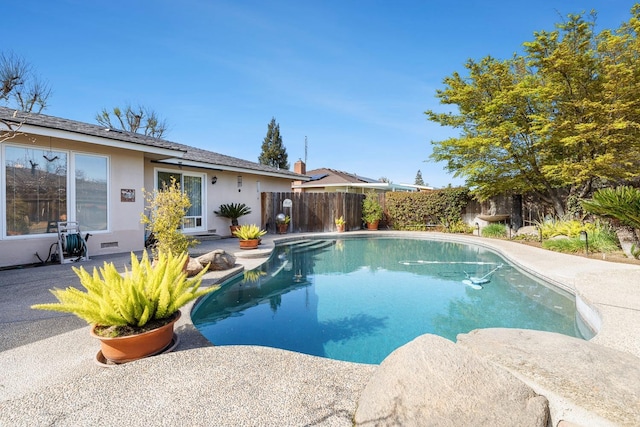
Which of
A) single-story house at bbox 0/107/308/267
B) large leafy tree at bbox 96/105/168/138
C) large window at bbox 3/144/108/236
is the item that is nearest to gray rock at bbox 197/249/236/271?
single-story house at bbox 0/107/308/267

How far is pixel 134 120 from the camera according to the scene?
27.6 metres

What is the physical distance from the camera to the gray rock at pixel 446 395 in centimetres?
172

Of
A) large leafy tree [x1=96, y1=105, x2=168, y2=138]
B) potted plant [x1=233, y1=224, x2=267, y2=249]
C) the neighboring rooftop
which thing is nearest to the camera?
potted plant [x1=233, y1=224, x2=267, y2=249]

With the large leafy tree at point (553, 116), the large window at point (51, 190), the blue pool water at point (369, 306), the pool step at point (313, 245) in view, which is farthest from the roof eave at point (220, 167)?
the large leafy tree at point (553, 116)

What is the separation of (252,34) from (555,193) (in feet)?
47.6

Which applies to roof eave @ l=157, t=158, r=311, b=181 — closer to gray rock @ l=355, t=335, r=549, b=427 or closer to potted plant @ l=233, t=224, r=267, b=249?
potted plant @ l=233, t=224, r=267, b=249

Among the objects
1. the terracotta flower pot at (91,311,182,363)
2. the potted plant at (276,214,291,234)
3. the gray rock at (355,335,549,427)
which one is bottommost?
the terracotta flower pot at (91,311,182,363)

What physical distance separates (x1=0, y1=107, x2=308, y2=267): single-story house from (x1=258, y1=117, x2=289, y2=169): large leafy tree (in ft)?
97.9

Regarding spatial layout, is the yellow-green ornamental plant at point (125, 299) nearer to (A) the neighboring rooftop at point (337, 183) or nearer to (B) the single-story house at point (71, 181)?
(B) the single-story house at point (71, 181)

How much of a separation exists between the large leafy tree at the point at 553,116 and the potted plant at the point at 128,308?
1395cm

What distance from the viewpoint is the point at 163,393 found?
231cm

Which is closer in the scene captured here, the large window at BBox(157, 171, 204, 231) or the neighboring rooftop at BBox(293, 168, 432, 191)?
the large window at BBox(157, 171, 204, 231)

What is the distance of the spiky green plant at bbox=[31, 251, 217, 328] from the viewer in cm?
283

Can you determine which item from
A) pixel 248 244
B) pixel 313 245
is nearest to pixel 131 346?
pixel 248 244
